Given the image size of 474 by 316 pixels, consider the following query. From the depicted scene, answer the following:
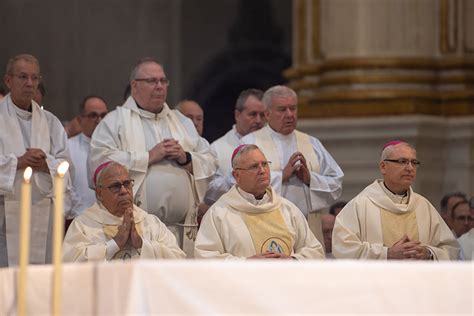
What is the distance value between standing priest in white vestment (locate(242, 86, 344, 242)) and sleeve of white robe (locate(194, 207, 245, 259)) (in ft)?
3.96

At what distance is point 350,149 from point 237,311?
8102mm

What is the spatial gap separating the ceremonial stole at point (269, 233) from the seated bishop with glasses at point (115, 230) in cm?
45

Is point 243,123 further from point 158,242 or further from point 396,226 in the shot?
point 158,242

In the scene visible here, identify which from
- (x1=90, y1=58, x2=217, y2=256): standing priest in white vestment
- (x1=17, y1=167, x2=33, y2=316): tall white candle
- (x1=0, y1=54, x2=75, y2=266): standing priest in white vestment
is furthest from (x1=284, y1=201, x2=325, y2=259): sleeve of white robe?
(x1=17, y1=167, x2=33, y2=316): tall white candle

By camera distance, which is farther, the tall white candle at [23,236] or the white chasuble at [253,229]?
the white chasuble at [253,229]

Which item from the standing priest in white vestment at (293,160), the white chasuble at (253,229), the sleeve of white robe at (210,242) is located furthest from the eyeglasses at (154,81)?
the sleeve of white robe at (210,242)

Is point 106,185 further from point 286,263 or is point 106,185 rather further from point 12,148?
point 286,263

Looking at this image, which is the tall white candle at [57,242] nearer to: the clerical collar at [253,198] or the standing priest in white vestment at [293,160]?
the clerical collar at [253,198]

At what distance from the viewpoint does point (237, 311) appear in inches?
168

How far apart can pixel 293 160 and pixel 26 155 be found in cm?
176

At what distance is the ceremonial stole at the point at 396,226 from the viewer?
27.2 feet

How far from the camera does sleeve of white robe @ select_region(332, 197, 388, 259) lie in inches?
314

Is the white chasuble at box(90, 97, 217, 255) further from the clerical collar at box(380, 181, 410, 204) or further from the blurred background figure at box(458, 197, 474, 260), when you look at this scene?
the blurred background figure at box(458, 197, 474, 260)

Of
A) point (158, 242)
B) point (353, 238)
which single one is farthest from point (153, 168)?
point (353, 238)
